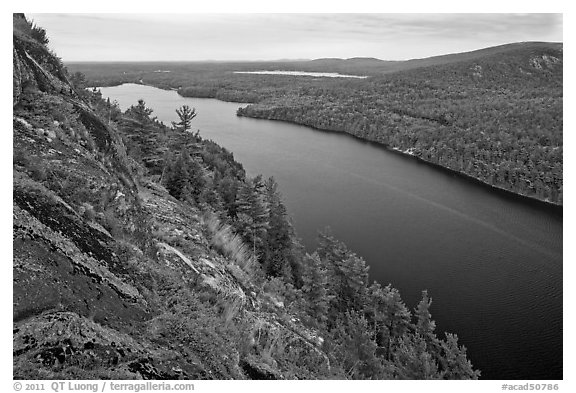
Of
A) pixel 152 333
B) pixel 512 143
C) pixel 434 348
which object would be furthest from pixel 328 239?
pixel 512 143

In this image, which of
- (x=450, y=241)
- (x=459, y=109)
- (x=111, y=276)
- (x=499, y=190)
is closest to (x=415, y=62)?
(x=459, y=109)

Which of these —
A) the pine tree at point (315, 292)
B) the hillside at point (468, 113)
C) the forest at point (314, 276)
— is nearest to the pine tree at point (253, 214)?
the forest at point (314, 276)

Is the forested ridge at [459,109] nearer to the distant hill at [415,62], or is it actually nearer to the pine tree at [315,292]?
the distant hill at [415,62]

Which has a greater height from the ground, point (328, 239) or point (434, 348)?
point (328, 239)

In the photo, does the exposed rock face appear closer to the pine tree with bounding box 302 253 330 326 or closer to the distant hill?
the pine tree with bounding box 302 253 330 326

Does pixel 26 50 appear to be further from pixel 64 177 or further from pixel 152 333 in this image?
pixel 152 333

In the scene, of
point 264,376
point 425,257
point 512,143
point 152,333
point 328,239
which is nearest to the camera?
point 152,333

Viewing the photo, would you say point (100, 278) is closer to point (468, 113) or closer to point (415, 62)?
point (468, 113)
